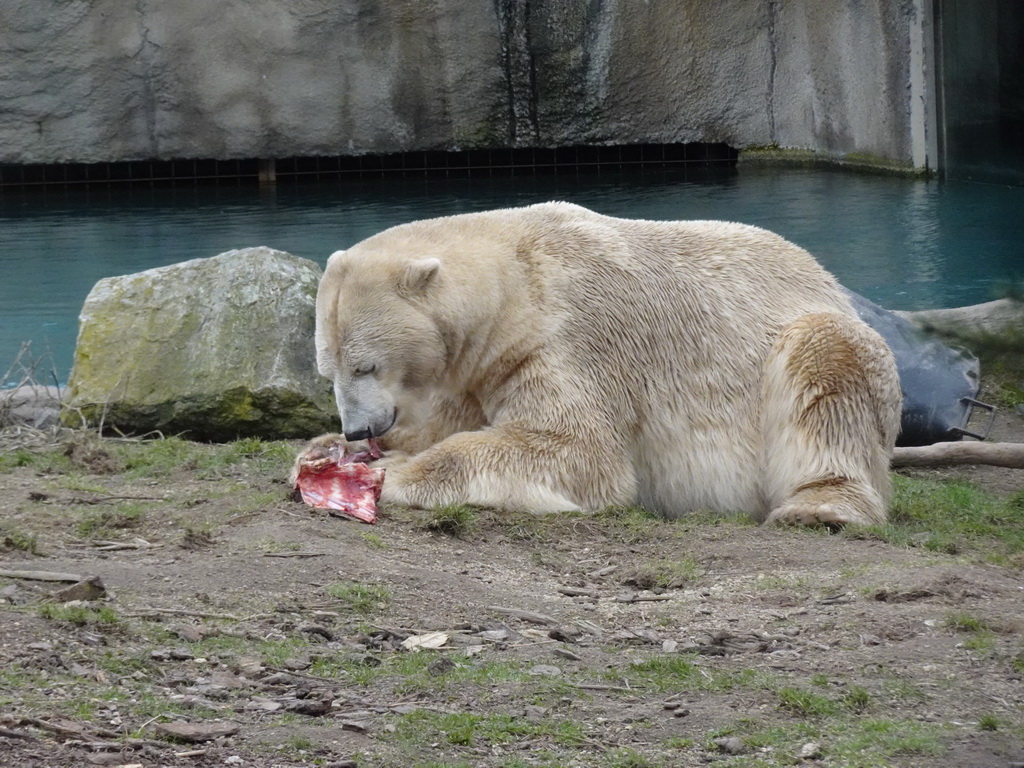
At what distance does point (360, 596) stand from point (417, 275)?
138 cm

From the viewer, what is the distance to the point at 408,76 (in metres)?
13.8

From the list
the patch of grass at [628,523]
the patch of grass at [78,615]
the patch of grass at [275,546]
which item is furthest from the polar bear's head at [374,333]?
the patch of grass at [78,615]

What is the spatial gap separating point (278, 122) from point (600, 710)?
1199 cm

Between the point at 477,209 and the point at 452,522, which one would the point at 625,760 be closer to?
the point at 452,522

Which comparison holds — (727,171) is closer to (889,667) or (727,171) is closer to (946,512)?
(946,512)

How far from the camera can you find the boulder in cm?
580

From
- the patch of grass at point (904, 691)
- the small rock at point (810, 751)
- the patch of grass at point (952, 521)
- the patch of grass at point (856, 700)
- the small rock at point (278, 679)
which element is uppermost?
the small rock at point (278, 679)

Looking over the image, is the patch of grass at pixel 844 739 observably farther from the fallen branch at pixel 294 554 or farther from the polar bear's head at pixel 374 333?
the polar bear's head at pixel 374 333

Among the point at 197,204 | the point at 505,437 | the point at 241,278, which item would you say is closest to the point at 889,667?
the point at 505,437

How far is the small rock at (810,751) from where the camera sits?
2398mm

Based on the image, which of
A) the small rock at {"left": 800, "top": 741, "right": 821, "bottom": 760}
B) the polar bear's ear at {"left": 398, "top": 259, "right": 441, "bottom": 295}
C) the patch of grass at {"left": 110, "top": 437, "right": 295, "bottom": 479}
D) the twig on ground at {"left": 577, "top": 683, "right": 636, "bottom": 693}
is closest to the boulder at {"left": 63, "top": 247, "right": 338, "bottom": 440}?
the patch of grass at {"left": 110, "top": 437, "right": 295, "bottom": 479}

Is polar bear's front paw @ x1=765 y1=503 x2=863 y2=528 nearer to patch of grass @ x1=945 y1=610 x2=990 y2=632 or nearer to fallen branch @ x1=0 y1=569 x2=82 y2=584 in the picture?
patch of grass @ x1=945 y1=610 x2=990 y2=632

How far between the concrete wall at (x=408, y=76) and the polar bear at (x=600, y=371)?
8.98 metres

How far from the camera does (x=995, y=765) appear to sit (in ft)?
7.70
